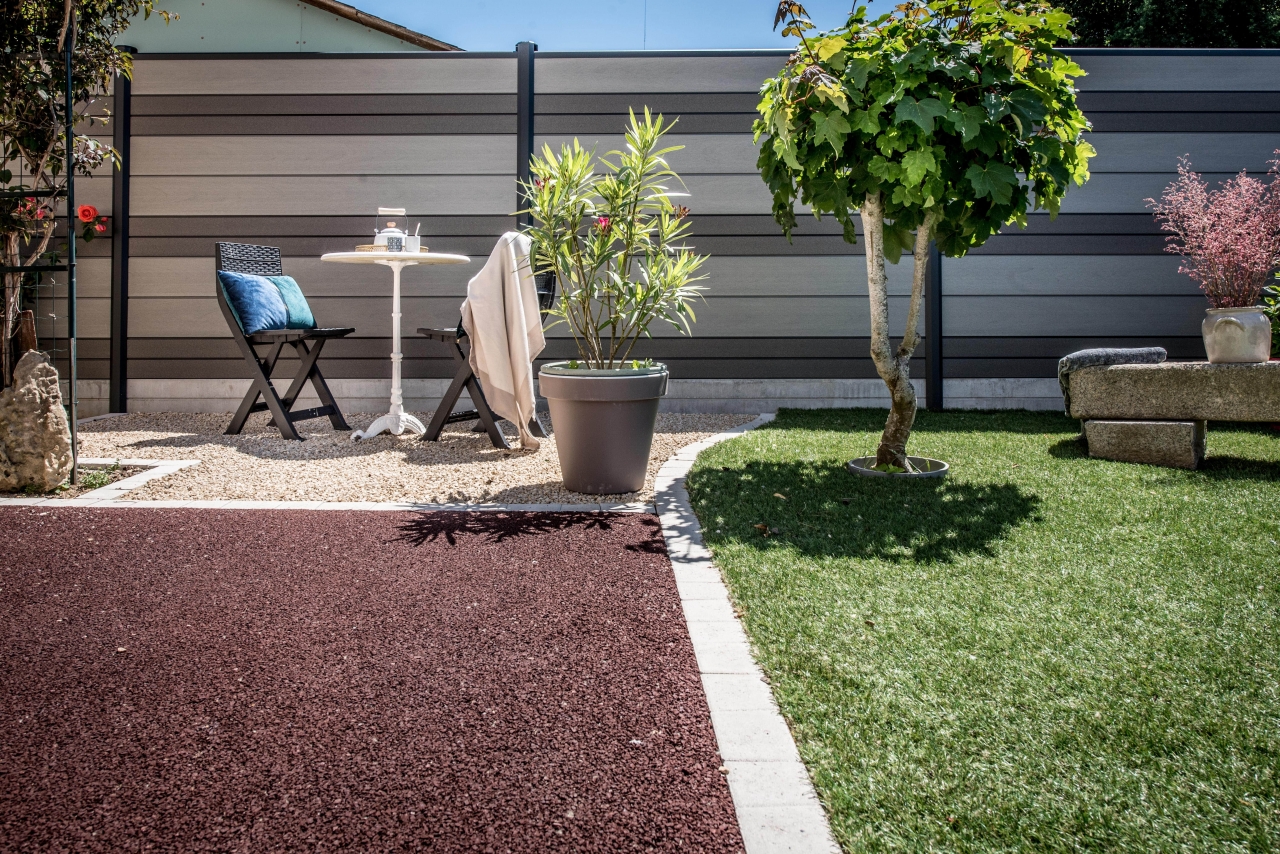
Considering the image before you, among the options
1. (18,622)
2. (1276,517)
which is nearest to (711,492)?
(1276,517)

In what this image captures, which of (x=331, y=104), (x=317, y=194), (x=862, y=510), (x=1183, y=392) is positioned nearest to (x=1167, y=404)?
(x=1183, y=392)

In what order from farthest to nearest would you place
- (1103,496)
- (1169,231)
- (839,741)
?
(1169,231) → (1103,496) → (839,741)

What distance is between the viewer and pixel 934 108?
10.0 feet

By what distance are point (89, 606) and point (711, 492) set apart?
6.66 feet

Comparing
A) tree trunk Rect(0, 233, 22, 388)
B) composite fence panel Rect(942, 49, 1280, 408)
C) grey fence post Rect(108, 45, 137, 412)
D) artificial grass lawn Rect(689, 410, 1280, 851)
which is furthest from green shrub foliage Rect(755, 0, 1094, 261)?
grey fence post Rect(108, 45, 137, 412)

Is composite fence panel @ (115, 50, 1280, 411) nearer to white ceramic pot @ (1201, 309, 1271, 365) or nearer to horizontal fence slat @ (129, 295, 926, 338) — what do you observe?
horizontal fence slat @ (129, 295, 926, 338)

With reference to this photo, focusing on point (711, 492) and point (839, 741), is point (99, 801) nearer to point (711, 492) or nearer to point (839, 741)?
point (839, 741)

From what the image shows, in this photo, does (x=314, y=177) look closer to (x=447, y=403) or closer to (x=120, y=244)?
(x=120, y=244)

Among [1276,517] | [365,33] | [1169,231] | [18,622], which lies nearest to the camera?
[18,622]

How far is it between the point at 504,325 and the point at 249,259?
1.92m

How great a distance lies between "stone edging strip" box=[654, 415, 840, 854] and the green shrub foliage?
172 centimetres

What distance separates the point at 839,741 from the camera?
144 cm

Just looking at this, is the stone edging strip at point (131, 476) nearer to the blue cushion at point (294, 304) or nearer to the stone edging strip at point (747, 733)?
the blue cushion at point (294, 304)

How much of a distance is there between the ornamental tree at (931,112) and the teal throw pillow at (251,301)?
2.85 meters
